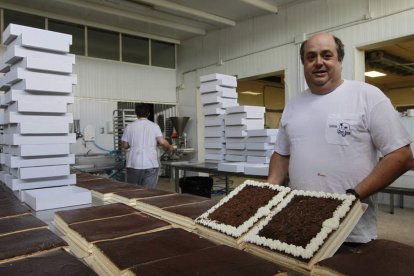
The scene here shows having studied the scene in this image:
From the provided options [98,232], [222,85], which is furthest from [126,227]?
[222,85]

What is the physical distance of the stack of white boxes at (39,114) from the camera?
5.92 feet

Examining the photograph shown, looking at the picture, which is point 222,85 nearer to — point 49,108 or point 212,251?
point 49,108

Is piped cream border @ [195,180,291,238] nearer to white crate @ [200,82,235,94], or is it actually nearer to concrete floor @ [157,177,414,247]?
concrete floor @ [157,177,414,247]

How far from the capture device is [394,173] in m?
1.16

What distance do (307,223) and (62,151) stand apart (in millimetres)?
1501

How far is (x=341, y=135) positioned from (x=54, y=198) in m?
1.40

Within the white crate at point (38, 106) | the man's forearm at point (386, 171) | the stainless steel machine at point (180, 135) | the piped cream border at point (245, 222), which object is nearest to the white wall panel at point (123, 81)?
the stainless steel machine at point (180, 135)

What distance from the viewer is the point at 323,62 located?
1.32 metres

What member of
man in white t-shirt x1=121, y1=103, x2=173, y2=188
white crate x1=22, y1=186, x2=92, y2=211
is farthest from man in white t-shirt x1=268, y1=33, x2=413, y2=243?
man in white t-shirt x1=121, y1=103, x2=173, y2=188

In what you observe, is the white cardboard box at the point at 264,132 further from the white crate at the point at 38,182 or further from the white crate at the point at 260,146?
the white crate at the point at 38,182

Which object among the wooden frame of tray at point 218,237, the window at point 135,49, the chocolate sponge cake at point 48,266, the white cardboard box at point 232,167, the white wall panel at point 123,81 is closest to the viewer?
the chocolate sponge cake at point 48,266

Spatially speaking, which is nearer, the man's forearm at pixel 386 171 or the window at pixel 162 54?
the man's forearm at pixel 386 171

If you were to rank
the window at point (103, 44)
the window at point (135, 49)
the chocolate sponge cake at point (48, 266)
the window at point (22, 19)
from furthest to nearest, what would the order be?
the window at point (135, 49) < the window at point (103, 44) < the window at point (22, 19) < the chocolate sponge cake at point (48, 266)

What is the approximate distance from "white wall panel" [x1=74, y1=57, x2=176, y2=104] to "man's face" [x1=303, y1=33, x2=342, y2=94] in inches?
251
